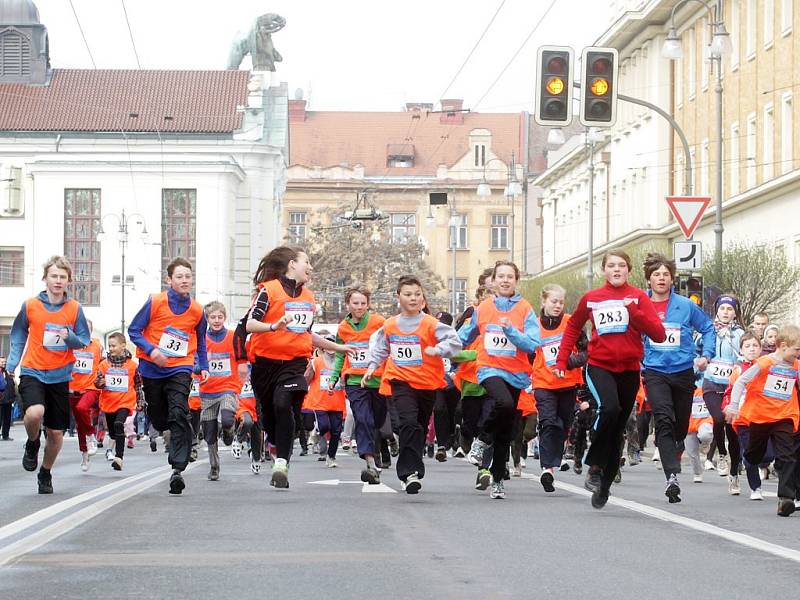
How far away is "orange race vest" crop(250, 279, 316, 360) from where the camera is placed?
548 inches

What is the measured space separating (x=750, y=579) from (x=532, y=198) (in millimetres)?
100680

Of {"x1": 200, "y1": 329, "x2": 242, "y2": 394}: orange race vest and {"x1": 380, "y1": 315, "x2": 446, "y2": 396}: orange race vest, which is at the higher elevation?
{"x1": 380, "y1": 315, "x2": 446, "y2": 396}: orange race vest

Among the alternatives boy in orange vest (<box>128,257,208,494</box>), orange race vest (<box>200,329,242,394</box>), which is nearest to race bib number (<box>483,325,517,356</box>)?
boy in orange vest (<box>128,257,208,494</box>)

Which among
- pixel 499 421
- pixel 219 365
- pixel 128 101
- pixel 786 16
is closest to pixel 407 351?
pixel 499 421

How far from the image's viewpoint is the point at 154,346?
567 inches

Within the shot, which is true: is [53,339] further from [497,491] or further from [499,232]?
[499,232]

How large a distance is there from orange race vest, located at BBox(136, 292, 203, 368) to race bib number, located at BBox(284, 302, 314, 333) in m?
1.07

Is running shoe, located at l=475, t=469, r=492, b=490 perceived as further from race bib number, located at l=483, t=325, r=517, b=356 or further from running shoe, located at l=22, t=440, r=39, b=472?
Result: running shoe, located at l=22, t=440, r=39, b=472

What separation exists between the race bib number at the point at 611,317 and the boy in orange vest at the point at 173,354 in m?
3.38

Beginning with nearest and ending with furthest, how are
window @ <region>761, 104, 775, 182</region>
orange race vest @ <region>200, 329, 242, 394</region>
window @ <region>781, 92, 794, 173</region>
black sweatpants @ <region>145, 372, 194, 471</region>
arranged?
black sweatpants @ <region>145, 372, 194, 471</region>
orange race vest @ <region>200, 329, 242, 394</region>
window @ <region>781, 92, 794, 173</region>
window @ <region>761, 104, 775, 182</region>

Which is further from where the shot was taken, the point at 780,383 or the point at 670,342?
the point at 780,383

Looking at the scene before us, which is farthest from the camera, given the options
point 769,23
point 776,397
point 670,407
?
point 769,23

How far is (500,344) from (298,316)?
159 cm

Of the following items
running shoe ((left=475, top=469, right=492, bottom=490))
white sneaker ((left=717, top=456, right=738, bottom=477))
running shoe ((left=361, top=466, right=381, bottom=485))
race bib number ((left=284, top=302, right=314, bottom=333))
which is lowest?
white sneaker ((left=717, top=456, right=738, bottom=477))
